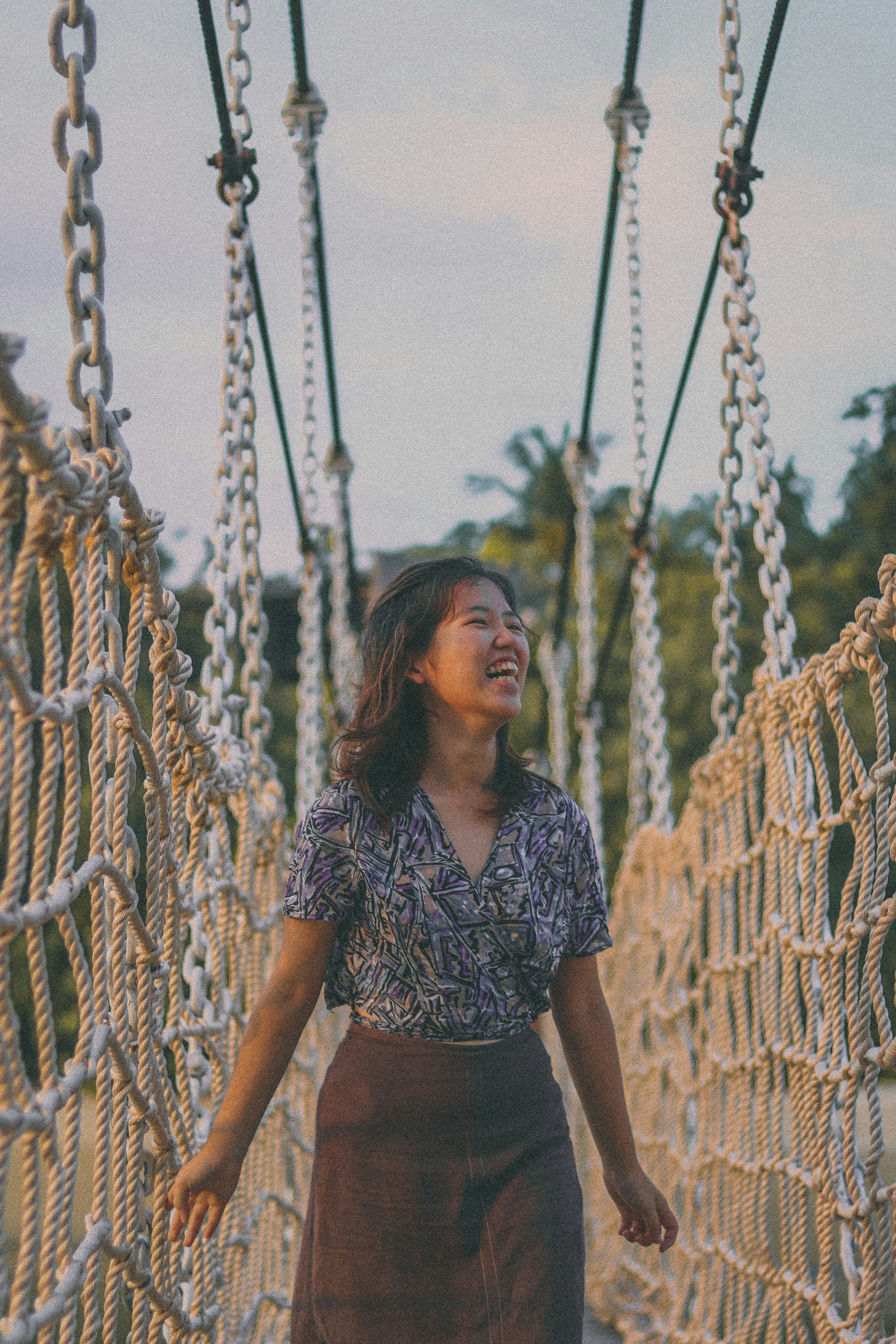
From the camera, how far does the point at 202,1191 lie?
1178mm

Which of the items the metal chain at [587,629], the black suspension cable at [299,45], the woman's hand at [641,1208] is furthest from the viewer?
the metal chain at [587,629]

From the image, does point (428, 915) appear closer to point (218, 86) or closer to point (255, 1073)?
point (255, 1073)

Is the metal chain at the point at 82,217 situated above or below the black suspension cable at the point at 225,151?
below

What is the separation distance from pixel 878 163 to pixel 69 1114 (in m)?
3.20

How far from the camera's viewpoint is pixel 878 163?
11.1ft

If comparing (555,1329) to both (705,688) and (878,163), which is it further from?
(705,688)

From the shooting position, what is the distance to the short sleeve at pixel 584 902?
1.31m

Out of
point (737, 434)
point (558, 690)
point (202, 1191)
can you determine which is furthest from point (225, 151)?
point (558, 690)

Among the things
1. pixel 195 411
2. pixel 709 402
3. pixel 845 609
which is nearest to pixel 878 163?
pixel 195 411

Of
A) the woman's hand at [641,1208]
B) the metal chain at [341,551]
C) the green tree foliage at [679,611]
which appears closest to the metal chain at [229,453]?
the woman's hand at [641,1208]

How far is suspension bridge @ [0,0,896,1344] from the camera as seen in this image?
875 mm

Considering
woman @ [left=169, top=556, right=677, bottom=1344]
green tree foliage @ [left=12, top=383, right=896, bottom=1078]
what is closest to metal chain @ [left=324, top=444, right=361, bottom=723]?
woman @ [left=169, top=556, right=677, bottom=1344]

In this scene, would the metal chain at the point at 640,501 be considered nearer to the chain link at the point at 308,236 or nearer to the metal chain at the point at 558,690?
the chain link at the point at 308,236

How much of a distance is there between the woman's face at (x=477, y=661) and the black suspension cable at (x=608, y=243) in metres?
1.52
